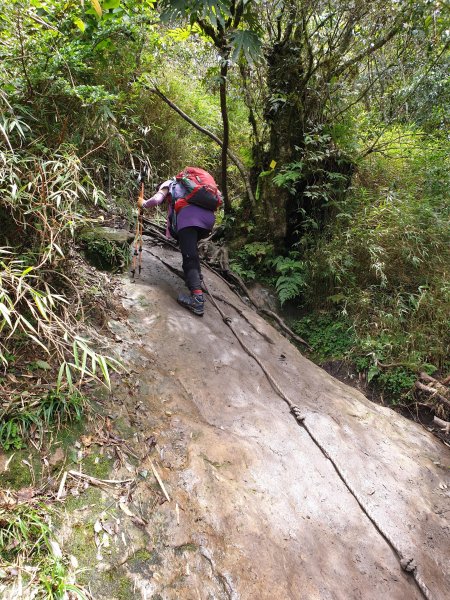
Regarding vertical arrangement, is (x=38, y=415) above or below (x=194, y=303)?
below

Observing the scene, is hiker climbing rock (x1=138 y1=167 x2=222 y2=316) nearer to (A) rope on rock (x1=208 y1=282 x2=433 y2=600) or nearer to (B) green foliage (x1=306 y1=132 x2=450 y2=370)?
(A) rope on rock (x1=208 y1=282 x2=433 y2=600)

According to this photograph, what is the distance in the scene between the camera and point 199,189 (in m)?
4.29

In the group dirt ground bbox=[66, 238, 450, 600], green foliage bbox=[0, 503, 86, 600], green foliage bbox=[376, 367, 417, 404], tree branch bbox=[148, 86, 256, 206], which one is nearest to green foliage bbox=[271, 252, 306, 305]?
tree branch bbox=[148, 86, 256, 206]

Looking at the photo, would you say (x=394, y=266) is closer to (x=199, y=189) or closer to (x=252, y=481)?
(x=199, y=189)

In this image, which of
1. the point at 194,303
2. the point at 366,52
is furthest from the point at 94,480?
the point at 366,52

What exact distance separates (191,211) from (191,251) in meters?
0.46

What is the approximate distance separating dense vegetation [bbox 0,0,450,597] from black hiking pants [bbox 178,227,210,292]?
109cm

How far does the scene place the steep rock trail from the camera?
2.15m

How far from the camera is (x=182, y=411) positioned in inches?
117

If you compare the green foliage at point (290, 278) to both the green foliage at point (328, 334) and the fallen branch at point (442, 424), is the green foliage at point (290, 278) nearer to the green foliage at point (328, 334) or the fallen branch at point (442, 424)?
the green foliage at point (328, 334)

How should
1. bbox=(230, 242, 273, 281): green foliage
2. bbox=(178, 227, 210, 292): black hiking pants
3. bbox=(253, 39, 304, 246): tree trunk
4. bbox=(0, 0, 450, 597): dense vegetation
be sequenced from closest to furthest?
bbox=(0, 0, 450, 597): dense vegetation, bbox=(178, 227, 210, 292): black hiking pants, bbox=(253, 39, 304, 246): tree trunk, bbox=(230, 242, 273, 281): green foliage

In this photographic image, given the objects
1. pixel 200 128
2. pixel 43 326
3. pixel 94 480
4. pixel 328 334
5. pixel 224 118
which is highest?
pixel 224 118

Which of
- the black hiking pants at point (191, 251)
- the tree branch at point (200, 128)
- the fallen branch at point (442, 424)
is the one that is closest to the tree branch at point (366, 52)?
the tree branch at point (200, 128)

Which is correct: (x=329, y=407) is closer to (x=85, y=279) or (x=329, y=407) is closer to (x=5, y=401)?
(x=85, y=279)
